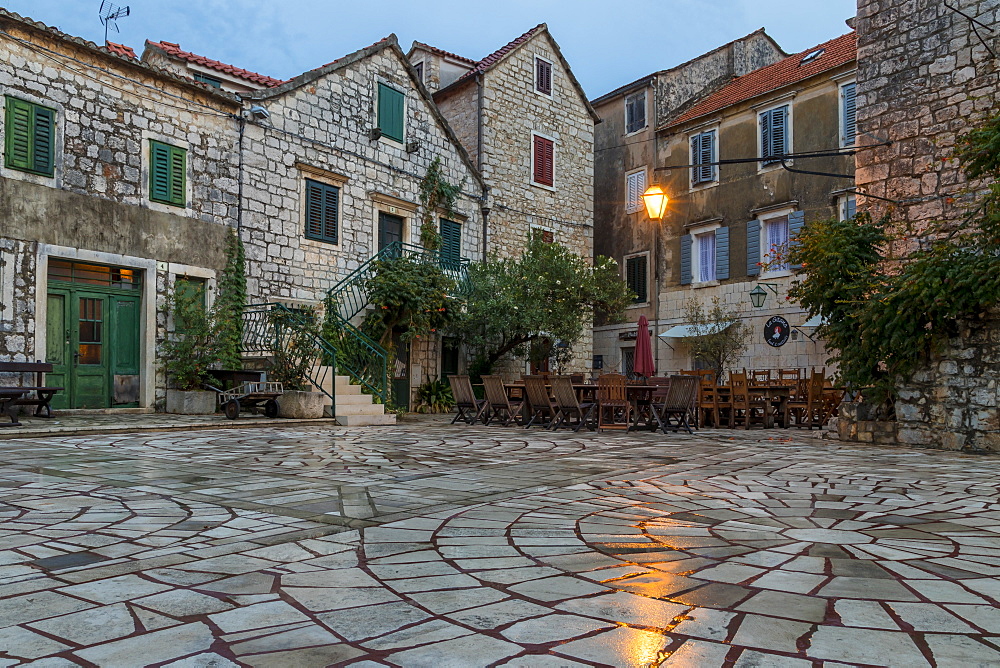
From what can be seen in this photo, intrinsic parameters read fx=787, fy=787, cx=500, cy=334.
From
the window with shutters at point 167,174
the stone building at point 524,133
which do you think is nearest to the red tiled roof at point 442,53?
the stone building at point 524,133

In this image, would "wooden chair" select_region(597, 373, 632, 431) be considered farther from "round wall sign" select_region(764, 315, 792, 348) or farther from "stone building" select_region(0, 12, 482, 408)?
"round wall sign" select_region(764, 315, 792, 348)

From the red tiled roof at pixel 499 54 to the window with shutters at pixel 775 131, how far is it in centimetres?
613

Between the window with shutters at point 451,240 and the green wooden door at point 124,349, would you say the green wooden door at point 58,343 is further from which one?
the window with shutters at point 451,240

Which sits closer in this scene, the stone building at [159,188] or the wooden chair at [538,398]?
the stone building at [159,188]

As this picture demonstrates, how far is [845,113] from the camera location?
18.0 m

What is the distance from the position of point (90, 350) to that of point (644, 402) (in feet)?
27.4

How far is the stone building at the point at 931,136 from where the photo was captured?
8.72m

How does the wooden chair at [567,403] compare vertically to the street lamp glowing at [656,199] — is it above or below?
below

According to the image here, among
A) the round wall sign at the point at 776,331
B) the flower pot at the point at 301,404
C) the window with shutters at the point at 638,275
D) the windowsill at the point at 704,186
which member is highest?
the windowsill at the point at 704,186

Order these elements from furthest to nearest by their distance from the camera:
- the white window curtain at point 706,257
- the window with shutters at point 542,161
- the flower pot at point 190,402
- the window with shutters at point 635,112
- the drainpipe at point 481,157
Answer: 1. the window with shutters at point 635,112
2. the white window curtain at point 706,257
3. the window with shutters at point 542,161
4. the drainpipe at point 481,157
5. the flower pot at point 190,402

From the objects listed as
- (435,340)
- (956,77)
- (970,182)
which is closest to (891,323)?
(970,182)

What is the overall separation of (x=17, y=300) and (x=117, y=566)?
928 cm

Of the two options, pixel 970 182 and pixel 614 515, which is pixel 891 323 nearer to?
pixel 970 182

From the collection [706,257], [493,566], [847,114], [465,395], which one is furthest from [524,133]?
[493,566]
